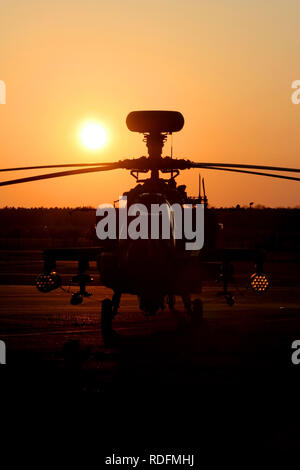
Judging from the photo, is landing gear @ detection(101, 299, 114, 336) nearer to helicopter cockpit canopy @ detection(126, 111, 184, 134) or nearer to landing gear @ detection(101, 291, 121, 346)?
landing gear @ detection(101, 291, 121, 346)

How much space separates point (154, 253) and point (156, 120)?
2.70 metres

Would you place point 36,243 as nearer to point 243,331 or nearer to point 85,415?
point 243,331

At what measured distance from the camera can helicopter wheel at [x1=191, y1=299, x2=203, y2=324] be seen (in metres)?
18.5

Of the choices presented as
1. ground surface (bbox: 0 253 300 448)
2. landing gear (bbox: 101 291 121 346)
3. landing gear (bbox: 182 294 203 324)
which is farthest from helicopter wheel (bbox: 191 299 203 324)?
landing gear (bbox: 101 291 121 346)

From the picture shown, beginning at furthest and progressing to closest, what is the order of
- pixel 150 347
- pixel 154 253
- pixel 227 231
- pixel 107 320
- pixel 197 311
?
pixel 227 231
pixel 197 311
pixel 107 320
pixel 150 347
pixel 154 253

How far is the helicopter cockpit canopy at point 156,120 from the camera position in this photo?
15.2 meters

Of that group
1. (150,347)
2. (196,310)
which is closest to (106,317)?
(150,347)

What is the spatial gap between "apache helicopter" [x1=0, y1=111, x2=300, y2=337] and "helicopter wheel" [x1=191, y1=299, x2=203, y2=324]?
455 millimetres

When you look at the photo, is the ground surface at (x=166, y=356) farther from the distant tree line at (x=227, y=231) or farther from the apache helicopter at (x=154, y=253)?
the distant tree line at (x=227, y=231)

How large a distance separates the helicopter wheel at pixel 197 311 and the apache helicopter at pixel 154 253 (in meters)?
0.45

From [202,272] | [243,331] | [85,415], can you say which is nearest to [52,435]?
[85,415]

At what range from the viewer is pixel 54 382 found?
38.7 ft

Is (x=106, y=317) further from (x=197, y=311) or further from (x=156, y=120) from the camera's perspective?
(x=156, y=120)

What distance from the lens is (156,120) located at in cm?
A: 1520
